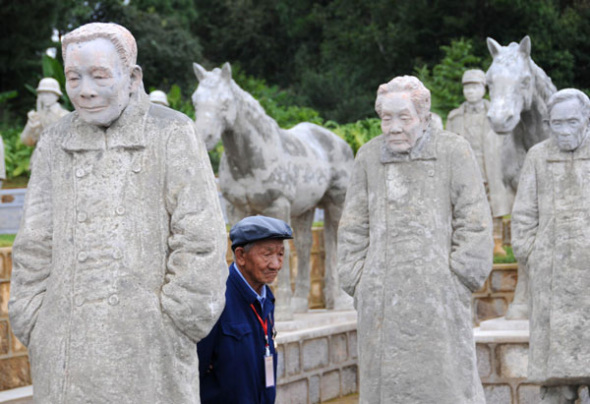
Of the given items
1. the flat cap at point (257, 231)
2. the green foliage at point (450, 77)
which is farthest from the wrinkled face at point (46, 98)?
the green foliage at point (450, 77)

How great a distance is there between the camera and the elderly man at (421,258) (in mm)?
6793

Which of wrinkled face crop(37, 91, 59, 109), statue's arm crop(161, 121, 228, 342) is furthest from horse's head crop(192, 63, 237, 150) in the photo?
statue's arm crop(161, 121, 228, 342)

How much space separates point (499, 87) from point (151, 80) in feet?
74.2

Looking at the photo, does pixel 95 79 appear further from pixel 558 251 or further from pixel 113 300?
pixel 558 251

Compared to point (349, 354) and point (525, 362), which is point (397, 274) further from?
point (349, 354)

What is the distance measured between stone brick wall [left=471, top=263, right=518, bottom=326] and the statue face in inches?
144

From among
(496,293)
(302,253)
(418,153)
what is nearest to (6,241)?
(302,253)

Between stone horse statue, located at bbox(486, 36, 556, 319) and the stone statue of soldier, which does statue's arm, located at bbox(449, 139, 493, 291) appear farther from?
the stone statue of soldier

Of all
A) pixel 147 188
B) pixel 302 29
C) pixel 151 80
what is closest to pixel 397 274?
pixel 147 188

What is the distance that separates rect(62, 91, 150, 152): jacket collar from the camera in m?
4.59

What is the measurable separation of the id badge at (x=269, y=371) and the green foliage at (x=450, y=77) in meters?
20.0

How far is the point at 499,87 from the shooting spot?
10.1 meters

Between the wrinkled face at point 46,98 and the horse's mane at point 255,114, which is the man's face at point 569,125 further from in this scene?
the wrinkled face at point 46,98

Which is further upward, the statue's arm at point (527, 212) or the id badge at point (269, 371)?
the statue's arm at point (527, 212)
